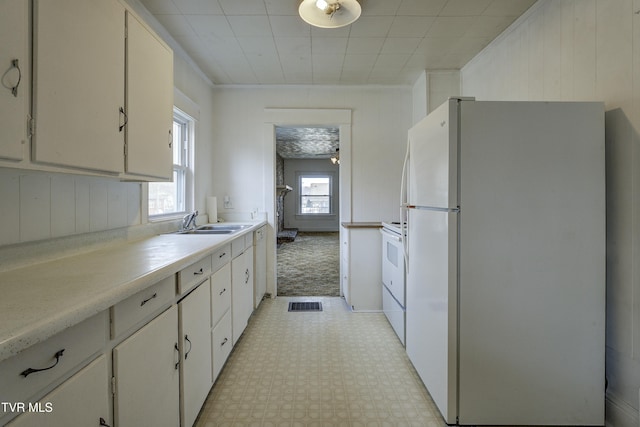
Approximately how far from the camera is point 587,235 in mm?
1498

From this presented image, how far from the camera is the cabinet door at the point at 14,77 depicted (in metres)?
0.85

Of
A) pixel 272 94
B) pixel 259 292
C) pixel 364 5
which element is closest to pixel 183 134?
pixel 272 94

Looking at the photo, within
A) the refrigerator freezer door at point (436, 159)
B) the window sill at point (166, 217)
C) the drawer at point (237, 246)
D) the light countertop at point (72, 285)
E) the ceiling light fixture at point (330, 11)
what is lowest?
the drawer at point (237, 246)

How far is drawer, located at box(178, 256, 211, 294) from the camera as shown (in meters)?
1.36

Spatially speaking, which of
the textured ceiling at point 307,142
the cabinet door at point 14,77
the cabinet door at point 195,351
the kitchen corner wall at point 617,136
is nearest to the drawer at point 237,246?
the cabinet door at point 195,351

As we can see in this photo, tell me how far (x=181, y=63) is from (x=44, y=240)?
2.04m

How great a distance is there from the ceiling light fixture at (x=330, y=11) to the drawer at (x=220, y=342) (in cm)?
Result: 206

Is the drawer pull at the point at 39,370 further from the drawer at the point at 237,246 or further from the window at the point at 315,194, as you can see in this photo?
the window at the point at 315,194

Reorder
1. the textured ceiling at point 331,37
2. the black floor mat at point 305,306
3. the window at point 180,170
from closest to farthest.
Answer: the textured ceiling at point 331,37 < the window at point 180,170 < the black floor mat at point 305,306

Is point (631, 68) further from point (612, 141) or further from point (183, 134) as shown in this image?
point (183, 134)

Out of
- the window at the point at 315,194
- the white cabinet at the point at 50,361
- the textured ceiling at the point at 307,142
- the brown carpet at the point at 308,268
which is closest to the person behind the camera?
the white cabinet at the point at 50,361

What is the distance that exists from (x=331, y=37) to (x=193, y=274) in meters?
2.15

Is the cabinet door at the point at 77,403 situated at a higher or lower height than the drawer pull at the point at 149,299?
lower

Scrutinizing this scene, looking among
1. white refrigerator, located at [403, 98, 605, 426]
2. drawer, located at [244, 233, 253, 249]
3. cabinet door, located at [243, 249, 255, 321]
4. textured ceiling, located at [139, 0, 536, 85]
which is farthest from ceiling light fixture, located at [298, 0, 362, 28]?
cabinet door, located at [243, 249, 255, 321]
